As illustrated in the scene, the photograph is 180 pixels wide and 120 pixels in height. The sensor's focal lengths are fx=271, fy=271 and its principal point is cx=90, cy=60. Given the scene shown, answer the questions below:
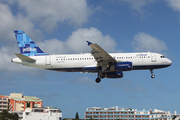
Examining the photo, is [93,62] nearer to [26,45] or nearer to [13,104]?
[26,45]

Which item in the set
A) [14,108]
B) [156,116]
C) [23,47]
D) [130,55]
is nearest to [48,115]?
[14,108]

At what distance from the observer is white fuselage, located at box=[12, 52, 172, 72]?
175 feet

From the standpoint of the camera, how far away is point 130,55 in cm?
5381

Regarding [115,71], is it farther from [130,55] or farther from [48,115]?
[48,115]

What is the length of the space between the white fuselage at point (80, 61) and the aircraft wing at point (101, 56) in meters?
1.49

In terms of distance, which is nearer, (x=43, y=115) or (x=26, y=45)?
(x=26, y=45)

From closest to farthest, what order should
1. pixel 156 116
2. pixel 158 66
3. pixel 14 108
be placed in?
pixel 158 66, pixel 14 108, pixel 156 116

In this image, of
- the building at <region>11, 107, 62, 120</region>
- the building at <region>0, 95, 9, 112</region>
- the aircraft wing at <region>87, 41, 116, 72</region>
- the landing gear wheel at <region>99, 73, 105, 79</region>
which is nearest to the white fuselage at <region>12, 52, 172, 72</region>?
the aircraft wing at <region>87, 41, 116, 72</region>

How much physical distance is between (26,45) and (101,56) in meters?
17.2

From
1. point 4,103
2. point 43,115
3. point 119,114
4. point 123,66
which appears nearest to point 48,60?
point 123,66

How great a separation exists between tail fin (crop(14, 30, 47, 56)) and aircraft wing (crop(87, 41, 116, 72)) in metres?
12.3

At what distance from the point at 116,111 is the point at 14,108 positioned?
7202cm

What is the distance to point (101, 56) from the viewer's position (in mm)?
51469

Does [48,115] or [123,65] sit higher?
[123,65]
